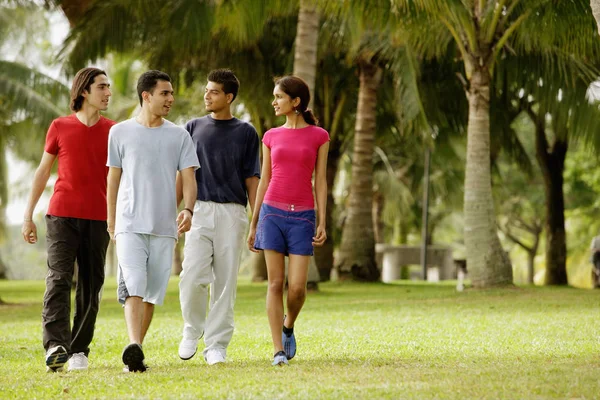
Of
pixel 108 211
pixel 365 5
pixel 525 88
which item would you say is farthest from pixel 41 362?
pixel 525 88

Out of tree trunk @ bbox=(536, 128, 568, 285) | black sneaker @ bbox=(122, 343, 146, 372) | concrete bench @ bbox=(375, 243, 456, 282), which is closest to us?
black sneaker @ bbox=(122, 343, 146, 372)

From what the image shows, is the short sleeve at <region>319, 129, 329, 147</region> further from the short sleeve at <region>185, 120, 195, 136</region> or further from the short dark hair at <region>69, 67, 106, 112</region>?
the short dark hair at <region>69, 67, 106, 112</region>

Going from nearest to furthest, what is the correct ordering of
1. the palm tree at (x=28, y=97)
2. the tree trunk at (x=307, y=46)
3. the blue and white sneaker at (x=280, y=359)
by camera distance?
the blue and white sneaker at (x=280, y=359) < the tree trunk at (x=307, y=46) < the palm tree at (x=28, y=97)

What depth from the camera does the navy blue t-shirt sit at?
7480 mm

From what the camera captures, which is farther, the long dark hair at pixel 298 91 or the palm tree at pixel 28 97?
the palm tree at pixel 28 97

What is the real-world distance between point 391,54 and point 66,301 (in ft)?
46.1

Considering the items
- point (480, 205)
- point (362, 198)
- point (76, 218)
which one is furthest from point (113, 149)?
point (362, 198)

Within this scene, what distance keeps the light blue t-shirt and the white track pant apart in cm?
33

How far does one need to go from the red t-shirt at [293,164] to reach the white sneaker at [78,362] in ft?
5.73

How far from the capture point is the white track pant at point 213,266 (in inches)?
294

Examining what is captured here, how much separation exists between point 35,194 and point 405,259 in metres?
29.7

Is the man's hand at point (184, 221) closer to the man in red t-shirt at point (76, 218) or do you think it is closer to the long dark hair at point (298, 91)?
the man in red t-shirt at point (76, 218)

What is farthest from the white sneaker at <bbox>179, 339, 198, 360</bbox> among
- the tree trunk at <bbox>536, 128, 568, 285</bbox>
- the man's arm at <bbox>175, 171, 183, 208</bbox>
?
the tree trunk at <bbox>536, 128, 568, 285</bbox>

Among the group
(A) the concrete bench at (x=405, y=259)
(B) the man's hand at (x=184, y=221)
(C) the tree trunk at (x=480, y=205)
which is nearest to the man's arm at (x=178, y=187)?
(B) the man's hand at (x=184, y=221)
